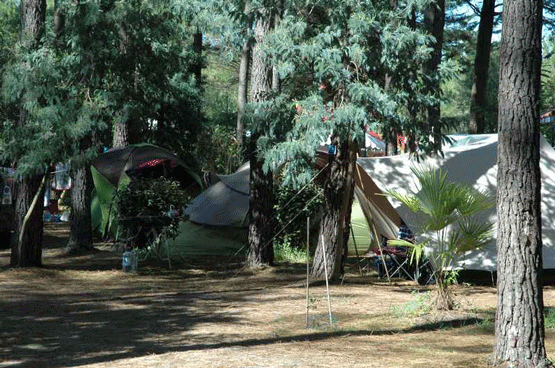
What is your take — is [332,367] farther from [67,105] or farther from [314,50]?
[67,105]

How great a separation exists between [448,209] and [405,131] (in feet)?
7.62

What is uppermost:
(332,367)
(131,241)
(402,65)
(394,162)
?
(402,65)

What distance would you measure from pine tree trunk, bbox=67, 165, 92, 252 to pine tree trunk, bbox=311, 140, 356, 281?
5.95m

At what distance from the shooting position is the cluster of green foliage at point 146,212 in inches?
595

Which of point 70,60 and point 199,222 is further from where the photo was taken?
point 199,222

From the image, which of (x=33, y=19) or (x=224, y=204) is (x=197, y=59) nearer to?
(x=224, y=204)

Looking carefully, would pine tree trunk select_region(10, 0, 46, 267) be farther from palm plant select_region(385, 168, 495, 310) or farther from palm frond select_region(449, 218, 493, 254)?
palm frond select_region(449, 218, 493, 254)

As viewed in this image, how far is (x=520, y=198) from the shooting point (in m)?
6.85

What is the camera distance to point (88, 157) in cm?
1354

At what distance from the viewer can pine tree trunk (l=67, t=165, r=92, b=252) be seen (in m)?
17.0

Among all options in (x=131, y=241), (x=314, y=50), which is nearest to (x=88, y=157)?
(x=131, y=241)

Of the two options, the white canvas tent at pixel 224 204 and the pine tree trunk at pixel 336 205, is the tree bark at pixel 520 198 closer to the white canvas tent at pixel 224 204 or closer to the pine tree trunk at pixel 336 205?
the pine tree trunk at pixel 336 205

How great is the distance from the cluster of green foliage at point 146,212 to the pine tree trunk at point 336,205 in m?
3.39

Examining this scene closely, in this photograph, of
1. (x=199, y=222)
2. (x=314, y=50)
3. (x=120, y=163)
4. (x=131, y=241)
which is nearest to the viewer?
(x=314, y=50)
